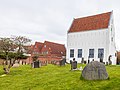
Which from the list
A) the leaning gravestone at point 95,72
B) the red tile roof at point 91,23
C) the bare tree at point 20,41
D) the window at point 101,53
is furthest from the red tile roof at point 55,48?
the leaning gravestone at point 95,72

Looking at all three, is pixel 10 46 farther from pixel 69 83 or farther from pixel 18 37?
pixel 69 83

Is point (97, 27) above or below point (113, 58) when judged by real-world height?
above

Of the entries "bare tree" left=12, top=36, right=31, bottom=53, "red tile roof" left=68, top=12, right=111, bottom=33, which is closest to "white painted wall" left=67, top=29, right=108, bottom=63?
"red tile roof" left=68, top=12, right=111, bottom=33

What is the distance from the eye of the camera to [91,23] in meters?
48.5

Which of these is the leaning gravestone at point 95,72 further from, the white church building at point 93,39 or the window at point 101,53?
the window at point 101,53

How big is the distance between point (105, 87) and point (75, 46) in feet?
127

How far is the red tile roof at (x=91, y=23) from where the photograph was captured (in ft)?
151

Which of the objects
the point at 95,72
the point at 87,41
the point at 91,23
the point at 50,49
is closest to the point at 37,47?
the point at 50,49

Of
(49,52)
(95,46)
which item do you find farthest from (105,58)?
(49,52)

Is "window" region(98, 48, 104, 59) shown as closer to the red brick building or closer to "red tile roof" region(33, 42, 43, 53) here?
the red brick building

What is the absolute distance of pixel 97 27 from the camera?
4609 cm

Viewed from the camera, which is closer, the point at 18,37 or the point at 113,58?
the point at 18,37

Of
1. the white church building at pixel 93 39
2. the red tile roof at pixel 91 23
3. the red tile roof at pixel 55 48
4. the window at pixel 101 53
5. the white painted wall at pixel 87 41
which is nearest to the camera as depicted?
the white church building at pixel 93 39

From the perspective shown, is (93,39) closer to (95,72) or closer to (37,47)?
(37,47)
